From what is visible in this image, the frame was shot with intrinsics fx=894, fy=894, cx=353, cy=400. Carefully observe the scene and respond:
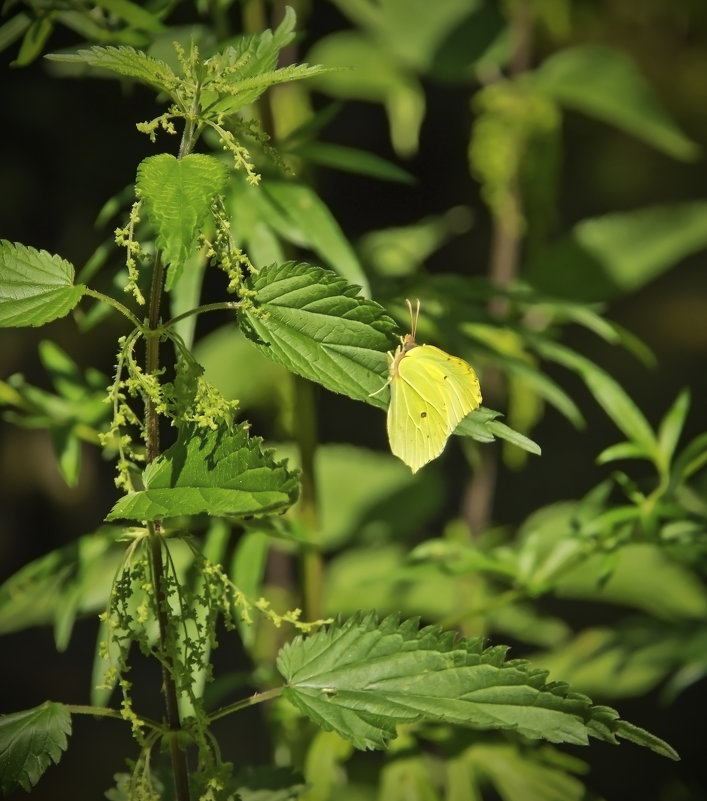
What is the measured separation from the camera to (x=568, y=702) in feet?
1.30

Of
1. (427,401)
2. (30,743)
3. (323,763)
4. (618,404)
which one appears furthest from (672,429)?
(30,743)

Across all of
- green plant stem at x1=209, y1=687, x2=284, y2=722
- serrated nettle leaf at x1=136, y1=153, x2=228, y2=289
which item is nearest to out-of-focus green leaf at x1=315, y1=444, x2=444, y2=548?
green plant stem at x1=209, y1=687, x2=284, y2=722

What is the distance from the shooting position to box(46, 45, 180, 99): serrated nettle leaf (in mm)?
343

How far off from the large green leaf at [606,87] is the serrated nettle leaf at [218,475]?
0.61 meters

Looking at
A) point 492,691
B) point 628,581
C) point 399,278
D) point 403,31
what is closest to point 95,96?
point 403,31

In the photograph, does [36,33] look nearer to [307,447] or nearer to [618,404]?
[307,447]

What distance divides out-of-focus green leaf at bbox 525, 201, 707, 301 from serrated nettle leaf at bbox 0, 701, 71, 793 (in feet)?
2.01

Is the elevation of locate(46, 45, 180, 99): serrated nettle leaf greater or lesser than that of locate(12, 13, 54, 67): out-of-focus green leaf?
lesser

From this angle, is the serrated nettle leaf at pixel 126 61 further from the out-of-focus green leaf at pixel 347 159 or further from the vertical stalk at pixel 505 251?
the vertical stalk at pixel 505 251

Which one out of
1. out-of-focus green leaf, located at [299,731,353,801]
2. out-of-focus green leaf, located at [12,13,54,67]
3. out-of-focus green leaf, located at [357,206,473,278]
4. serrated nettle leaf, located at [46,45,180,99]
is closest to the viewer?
serrated nettle leaf, located at [46,45,180,99]

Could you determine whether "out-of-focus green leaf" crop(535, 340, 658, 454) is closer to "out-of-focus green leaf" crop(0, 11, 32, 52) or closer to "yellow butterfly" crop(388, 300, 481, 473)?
"yellow butterfly" crop(388, 300, 481, 473)

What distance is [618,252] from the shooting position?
89cm

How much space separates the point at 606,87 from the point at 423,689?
2.21 feet

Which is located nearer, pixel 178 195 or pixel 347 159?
pixel 178 195
